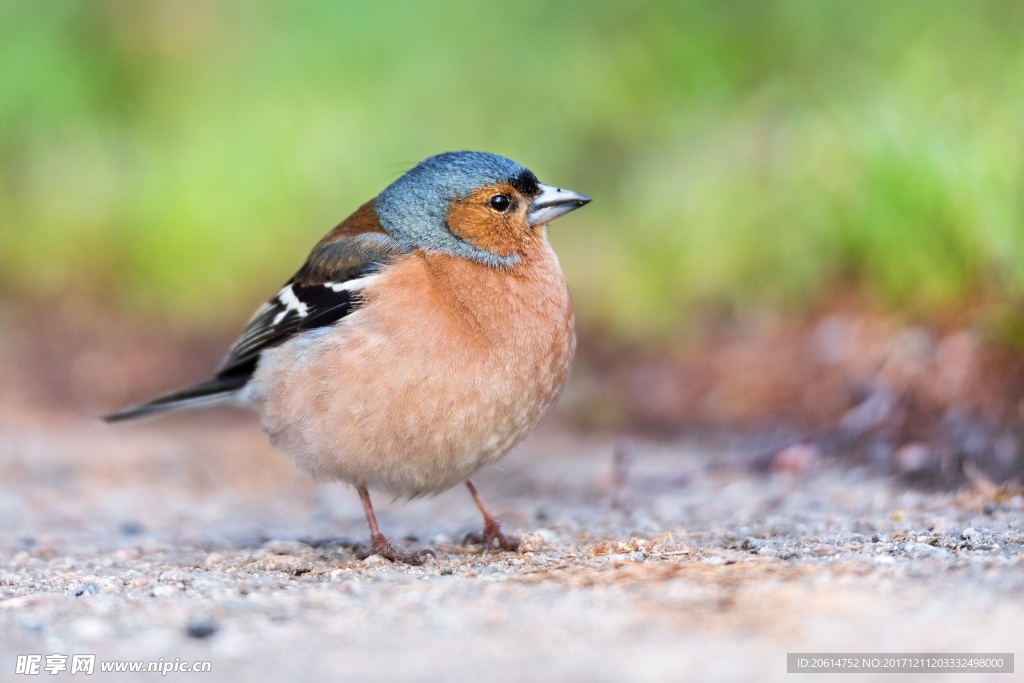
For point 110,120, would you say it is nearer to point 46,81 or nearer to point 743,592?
point 46,81

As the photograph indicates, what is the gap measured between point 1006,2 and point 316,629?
20.2 feet

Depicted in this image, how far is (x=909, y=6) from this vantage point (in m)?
7.93

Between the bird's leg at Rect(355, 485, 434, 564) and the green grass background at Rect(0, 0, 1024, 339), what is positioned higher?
the green grass background at Rect(0, 0, 1024, 339)

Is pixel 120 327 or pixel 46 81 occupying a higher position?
pixel 46 81

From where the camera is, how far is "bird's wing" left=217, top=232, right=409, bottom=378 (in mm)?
4613

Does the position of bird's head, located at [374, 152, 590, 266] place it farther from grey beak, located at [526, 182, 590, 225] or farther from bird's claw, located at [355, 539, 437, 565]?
bird's claw, located at [355, 539, 437, 565]

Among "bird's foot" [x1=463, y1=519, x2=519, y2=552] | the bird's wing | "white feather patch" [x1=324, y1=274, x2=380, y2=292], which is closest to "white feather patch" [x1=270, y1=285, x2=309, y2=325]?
the bird's wing

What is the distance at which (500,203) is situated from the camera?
15.6ft

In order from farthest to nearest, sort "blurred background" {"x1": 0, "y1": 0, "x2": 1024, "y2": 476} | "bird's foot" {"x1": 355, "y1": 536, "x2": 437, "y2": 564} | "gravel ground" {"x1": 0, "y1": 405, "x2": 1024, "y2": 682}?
1. "blurred background" {"x1": 0, "y1": 0, "x2": 1024, "y2": 476}
2. "bird's foot" {"x1": 355, "y1": 536, "x2": 437, "y2": 564}
3. "gravel ground" {"x1": 0, "y1": 405, "x2": 1024, "y2": 682}

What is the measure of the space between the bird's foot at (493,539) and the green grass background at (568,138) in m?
2.48

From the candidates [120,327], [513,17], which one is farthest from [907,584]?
[513,17]

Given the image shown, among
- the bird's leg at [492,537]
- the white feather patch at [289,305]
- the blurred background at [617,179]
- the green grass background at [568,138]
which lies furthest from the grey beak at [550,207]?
the green grass background at [568,138]

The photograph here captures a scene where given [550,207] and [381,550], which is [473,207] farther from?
[381,550]

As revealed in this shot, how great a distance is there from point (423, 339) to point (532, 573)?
0.96 m
